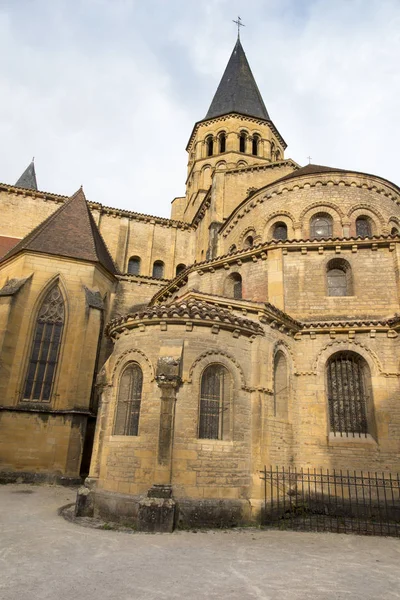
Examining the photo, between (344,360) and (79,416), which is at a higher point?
(344,360)

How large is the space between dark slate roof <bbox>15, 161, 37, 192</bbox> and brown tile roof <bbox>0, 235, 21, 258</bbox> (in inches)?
465

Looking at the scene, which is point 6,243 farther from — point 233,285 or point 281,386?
point 281,386

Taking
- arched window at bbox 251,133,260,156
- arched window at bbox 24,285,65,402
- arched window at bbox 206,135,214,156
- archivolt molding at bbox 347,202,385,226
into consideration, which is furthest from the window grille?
arched window at bbox 206,135,214,156

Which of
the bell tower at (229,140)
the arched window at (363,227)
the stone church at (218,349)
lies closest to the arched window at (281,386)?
the stone church at (218,349)

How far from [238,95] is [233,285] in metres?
23.9

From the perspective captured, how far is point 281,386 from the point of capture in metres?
13.1

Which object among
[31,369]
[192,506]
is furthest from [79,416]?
[192,506]

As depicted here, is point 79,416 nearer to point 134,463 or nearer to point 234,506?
point 134,463

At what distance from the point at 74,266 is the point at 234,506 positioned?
1440 centimetres

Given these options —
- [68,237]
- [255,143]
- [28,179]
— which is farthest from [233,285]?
[28,179]

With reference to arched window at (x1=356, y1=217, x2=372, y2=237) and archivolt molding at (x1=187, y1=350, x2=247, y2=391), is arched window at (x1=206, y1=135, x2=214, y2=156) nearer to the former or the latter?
arched window at (x1=356, y1=217, x2=372, y2=237)

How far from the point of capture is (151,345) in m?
11.2

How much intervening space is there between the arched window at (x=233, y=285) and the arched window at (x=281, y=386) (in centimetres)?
407

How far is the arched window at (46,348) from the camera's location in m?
18.2
